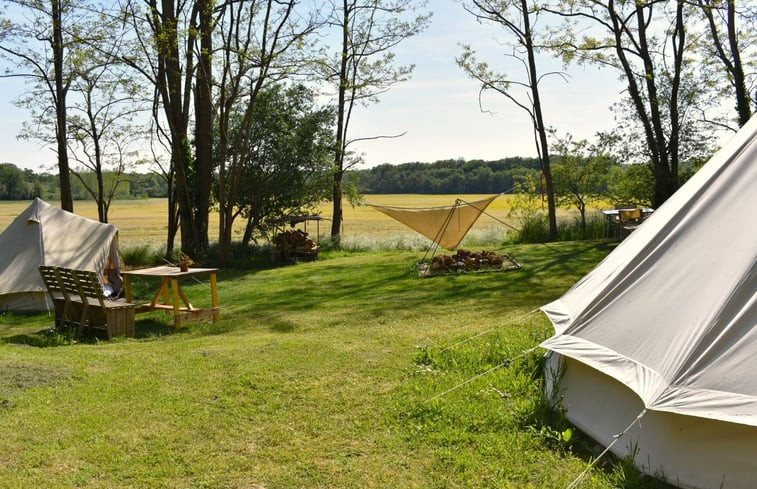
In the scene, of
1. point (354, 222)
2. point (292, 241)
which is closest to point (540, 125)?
point (292, 241)

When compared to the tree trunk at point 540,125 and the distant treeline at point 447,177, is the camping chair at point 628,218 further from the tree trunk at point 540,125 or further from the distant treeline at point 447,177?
the distant treeline at point 447,177

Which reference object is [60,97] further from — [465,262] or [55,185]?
[55,185]

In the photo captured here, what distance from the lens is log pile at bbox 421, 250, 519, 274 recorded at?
11968mm

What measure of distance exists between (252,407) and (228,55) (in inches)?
473

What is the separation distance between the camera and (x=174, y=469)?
3.75m

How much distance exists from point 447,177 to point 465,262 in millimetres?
41299

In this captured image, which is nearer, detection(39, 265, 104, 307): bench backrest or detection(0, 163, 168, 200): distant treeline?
detection(39, 265, 104, 307): bench backrest

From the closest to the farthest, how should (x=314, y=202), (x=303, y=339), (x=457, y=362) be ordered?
(x=457, y=362), (x=303, y=339), (x=314, y=202)

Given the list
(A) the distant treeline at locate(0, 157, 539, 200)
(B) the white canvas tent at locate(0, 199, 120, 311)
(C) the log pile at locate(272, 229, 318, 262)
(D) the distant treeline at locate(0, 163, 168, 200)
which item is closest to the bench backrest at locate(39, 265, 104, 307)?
(B) the white canvas tent at locate(0, 199, 120, 311)

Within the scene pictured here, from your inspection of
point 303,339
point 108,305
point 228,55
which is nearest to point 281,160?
point 228,55

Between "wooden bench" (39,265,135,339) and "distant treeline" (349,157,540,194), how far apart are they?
129 feet

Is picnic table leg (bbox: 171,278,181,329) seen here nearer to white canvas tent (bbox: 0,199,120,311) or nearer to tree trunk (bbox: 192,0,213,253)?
white canvas tent (bbox: 0,199,120,311)

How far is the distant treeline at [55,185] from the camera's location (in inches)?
888

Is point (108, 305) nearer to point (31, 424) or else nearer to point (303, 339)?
point (303, 339)
